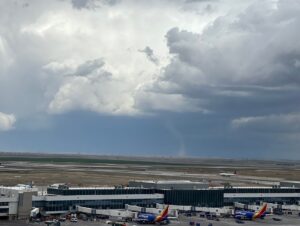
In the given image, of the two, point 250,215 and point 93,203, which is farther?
point 93,203

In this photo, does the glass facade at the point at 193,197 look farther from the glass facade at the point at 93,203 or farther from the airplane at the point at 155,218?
the airplane at the point at 155,218

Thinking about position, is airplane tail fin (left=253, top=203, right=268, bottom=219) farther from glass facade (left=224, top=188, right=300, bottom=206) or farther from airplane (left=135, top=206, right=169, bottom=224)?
airplane (left=135, top=206, right=169, bottom=224)

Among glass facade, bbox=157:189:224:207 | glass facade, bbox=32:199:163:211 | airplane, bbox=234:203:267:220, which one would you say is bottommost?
airplane, bbox=234:203:267:220

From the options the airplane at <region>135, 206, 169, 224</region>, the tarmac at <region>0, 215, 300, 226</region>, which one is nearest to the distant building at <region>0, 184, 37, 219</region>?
the tarmac at <region>0, 215, 300, 226</region>

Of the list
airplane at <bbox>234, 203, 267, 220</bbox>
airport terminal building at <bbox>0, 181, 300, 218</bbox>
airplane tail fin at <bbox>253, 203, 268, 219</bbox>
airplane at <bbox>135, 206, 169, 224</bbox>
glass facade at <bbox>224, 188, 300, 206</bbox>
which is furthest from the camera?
glass facade at <bbox>224, 188, 300, 206</bbox>

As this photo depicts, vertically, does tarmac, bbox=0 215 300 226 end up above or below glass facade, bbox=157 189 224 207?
below

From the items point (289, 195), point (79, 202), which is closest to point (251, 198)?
point (289, 195)

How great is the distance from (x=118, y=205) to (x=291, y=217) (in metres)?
36.7

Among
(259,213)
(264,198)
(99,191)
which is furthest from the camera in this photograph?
(264,198)

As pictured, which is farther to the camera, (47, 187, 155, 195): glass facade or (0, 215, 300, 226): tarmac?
(47, 187, 155, 195): glass facade

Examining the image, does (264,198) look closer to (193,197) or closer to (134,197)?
(193,197)

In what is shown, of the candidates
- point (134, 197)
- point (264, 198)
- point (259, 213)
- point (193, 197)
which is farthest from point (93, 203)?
point (264, 198)

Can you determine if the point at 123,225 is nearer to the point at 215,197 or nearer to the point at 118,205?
the point at 118,205

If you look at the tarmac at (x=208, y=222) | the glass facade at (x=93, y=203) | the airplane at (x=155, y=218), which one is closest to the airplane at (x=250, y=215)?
the tarmac at (x=208, y=222)
